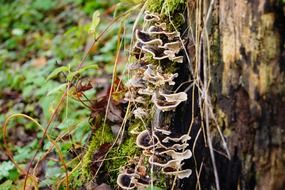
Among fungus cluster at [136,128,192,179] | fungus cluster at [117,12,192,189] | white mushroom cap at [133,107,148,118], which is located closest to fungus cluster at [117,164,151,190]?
fungus cluster at [117,12,192,189]

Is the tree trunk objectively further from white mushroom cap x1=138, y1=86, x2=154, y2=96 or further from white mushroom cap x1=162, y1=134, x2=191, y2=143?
white mushroom cap x1=138, y1=86, x2=154, y2=96

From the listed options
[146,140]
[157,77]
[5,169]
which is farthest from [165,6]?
[5,169]

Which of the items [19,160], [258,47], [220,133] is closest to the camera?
[258,47]

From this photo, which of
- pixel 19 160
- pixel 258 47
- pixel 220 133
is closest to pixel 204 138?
pixel 220 133

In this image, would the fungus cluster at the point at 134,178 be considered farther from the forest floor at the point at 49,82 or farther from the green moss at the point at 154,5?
the green moss at the point at 154,5

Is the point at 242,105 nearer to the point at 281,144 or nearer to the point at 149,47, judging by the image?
the point at 281,144

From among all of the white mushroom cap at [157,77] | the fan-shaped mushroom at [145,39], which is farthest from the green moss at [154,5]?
the white mushroom cap at [157,77]

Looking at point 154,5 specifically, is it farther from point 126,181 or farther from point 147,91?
point 126,181
